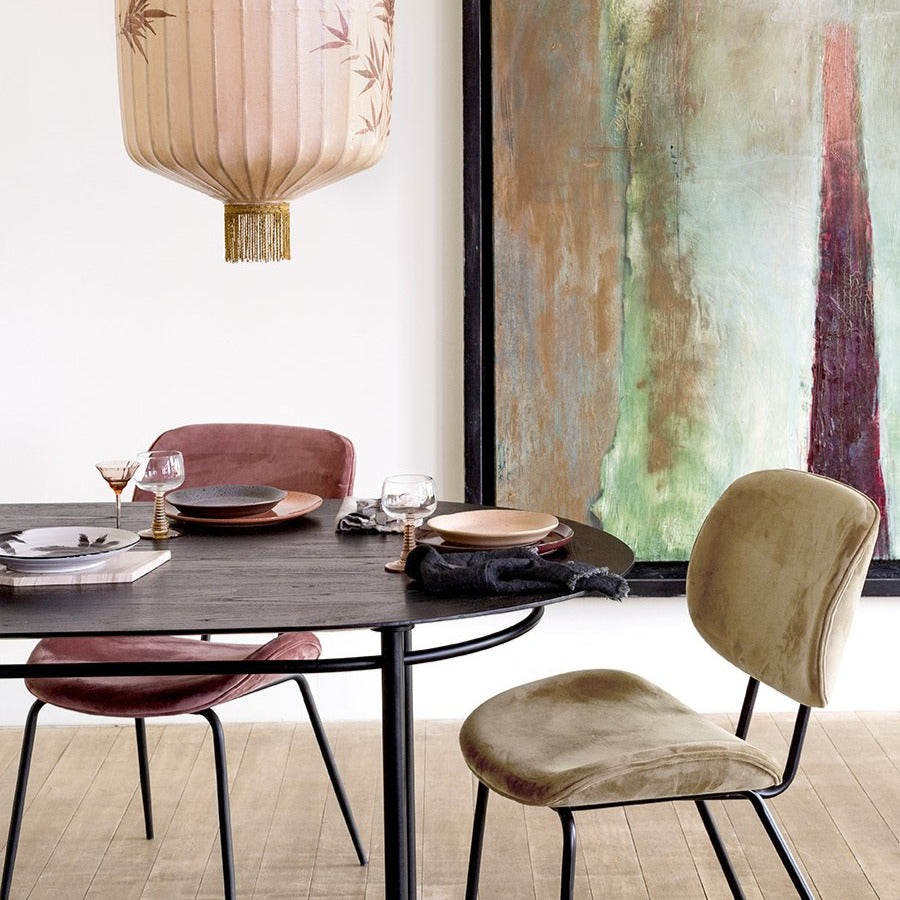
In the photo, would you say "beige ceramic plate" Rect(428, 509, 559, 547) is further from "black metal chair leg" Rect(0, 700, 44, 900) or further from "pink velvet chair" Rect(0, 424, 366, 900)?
"black metal chair leg" Rect(0, 700, 44, 900)

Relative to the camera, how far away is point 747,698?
1.98 m

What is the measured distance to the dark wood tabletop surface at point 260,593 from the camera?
5.29 feet

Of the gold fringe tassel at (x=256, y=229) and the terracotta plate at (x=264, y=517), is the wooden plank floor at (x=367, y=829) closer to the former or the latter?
the terracotta plate at (x=264, y=517)

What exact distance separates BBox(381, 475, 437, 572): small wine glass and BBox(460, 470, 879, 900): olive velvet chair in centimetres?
34

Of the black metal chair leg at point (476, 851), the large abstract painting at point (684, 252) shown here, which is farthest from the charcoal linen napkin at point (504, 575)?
the large abstract painting at point (684, 252)

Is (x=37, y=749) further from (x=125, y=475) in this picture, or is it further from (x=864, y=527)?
(x=864, y=527)

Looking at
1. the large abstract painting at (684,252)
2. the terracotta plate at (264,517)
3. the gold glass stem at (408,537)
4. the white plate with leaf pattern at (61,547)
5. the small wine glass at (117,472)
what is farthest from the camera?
the large abstract painting at (684,252)

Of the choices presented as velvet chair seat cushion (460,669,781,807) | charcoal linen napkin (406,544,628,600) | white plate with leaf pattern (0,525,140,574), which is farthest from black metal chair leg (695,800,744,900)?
white plate with leaf pattern (0,525,140,574)

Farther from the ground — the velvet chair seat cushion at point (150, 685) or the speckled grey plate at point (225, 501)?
the speckled grey plate at point (225, 501)

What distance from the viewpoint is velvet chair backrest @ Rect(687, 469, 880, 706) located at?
1751 millimetres

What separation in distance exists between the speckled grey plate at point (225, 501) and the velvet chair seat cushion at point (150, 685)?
232 mm

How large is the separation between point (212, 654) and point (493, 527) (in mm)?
628

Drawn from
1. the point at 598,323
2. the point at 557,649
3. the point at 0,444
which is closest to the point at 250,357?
the point at 0,444

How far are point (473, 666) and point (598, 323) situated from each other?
93 cm
